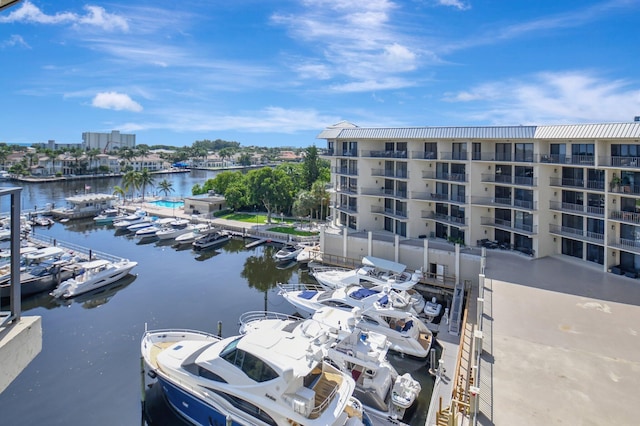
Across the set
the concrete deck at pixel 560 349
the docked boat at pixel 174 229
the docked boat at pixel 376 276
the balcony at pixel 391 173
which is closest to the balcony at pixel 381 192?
the balcony at pixel 391 173

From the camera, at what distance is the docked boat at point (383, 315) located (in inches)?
851

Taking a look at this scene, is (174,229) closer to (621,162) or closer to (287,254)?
(287,254)

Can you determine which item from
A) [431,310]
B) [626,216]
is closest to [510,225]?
[626,216]

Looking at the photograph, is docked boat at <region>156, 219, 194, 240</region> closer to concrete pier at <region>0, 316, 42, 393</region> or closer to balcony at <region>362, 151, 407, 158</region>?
balcony at <region>362, 151, 407, 158</region>

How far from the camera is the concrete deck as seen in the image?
39.8ft

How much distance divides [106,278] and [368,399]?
79.7ft

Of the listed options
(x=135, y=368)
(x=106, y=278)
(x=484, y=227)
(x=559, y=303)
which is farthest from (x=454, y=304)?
(x=106, y=278)

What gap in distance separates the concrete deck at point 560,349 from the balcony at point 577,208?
4.36 m

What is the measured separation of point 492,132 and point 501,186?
467 cm

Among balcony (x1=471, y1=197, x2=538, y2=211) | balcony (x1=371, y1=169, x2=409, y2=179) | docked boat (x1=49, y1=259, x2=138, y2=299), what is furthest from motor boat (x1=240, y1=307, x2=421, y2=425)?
balcony (x1=371, y1=169, x2=409, y2=179)

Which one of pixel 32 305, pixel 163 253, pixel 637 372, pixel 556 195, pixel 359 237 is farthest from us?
pixel 163 253

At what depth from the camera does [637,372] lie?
47.6ft

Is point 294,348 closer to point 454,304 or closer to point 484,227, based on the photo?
point 454,304

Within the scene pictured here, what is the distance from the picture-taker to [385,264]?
3188 cm
